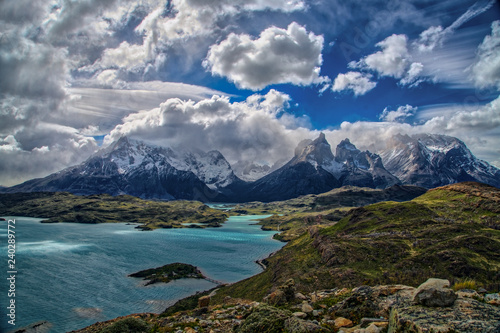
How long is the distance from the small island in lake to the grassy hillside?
32689 millimetres

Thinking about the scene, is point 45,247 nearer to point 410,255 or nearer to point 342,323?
point 410,255

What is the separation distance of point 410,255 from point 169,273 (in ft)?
298

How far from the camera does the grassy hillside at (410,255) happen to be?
57.2m

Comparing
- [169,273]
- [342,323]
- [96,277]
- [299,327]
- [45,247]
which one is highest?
[299,327]

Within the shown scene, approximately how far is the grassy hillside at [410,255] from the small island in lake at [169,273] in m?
32.7

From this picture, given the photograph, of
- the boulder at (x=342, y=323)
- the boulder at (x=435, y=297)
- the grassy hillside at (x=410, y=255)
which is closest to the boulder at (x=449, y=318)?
the boulder at (x=435, y=297)

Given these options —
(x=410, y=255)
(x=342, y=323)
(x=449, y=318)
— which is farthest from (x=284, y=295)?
(x=410, y=255)

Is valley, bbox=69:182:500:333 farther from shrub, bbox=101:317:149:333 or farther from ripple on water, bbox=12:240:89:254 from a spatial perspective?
ripple on water, bbox=12:240:89:254

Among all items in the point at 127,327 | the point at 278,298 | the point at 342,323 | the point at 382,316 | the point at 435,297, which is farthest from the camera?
the point at 278,298

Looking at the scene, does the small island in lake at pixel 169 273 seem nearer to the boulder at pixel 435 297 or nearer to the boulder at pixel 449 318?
the boulder at pixel 435 297

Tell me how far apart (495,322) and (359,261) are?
6480 cm

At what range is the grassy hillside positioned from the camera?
57156 mm

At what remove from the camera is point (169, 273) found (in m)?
113

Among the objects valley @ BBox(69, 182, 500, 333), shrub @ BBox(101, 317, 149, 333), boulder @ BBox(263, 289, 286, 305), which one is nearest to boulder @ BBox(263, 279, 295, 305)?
boulder @ BBox(263, 289, 286, 305)
